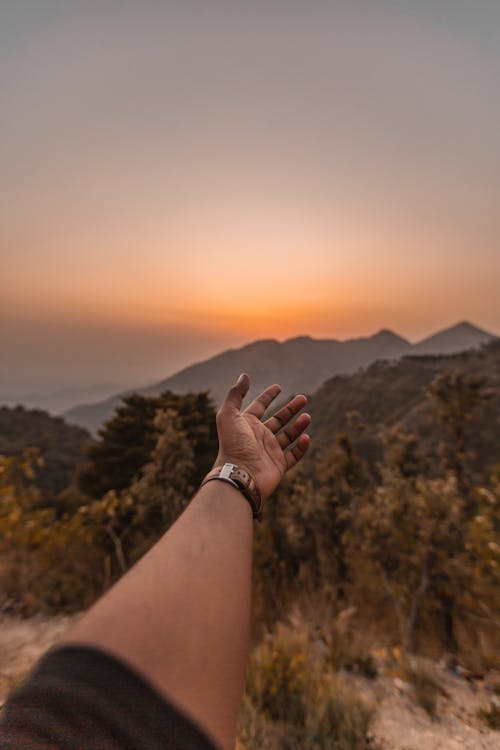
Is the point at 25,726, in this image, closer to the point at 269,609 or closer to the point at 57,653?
the point at 57,653

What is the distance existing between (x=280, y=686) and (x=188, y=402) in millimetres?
15963

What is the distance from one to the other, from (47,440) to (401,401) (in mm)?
42844

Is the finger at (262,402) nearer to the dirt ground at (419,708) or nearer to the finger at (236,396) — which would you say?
the finger at (236,396)

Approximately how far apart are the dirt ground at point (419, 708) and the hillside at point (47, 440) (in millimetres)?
24266

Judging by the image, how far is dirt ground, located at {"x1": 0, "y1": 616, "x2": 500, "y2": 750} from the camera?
8.91 feet

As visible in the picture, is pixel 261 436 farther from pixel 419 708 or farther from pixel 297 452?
pixel 419 708

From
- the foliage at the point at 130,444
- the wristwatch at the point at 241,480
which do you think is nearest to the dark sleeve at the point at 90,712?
the wristwatch at the point at 241,480

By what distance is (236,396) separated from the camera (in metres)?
1.70

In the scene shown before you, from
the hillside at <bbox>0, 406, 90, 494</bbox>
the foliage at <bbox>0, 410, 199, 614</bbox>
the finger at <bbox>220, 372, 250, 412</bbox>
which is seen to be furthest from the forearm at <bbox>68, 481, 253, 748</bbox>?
the hillside at <bbox>0, 406, 90, 494</bbox>

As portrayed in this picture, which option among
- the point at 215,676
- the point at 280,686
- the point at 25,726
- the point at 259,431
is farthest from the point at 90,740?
the point at 280,686

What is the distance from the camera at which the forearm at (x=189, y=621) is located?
0.83 metres

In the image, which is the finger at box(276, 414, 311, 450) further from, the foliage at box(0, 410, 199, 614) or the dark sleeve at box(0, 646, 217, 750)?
the foliage at box(0, 410, 199, 614)

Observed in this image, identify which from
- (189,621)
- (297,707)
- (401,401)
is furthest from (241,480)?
(401,401)

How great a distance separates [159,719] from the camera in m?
0.76
